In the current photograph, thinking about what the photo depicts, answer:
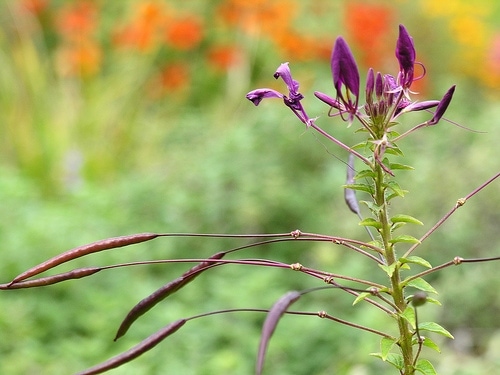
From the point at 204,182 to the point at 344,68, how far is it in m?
2.43

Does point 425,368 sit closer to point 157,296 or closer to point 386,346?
point 386,346

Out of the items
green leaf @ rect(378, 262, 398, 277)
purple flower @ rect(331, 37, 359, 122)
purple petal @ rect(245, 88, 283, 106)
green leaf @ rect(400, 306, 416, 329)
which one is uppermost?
purple petal @ rect(245, 88, 283, 106)

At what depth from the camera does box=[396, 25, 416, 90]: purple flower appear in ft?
2.69

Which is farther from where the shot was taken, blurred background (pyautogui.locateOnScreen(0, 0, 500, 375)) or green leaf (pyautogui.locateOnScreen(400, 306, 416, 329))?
blurred background (pyautogui.locateOnScreen(0, 0, 500, 375))

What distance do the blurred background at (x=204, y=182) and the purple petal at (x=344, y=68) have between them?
0.39 ft

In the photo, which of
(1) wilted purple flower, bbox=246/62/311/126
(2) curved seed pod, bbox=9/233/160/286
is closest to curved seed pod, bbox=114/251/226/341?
(2) curved seed pod, bbox=9/233/160/286

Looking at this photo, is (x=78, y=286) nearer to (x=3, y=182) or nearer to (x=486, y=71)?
(x=3, y=182)

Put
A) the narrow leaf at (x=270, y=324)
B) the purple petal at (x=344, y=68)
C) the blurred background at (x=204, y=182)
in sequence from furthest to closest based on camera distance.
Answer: the blurred background at (x=204, y=182) → the purple petal at (x=344, y=68) → the narrow leaf at (x=270, y=324)

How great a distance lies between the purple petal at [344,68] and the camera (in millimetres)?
796

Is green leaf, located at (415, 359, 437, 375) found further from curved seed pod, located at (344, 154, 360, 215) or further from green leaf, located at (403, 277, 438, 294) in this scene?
curved seed pod, located at (344, 154, 360, 215)

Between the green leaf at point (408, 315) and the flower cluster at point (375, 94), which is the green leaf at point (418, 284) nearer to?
the green leaf at point (408, 315)

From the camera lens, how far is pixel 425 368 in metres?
0.89

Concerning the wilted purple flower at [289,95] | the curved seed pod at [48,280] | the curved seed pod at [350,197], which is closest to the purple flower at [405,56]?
the wilted purple flower at [289,95]

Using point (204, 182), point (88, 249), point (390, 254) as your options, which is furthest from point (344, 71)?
point (204, 182)
